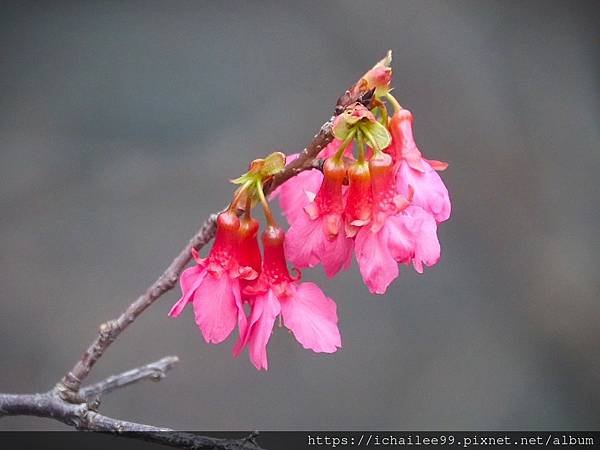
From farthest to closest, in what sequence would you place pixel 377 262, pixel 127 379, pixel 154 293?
pixel 127 379 → pixel 154 293 → pixel 377 262

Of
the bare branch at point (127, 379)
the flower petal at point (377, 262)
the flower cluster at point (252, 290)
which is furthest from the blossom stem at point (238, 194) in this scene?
the bare branch at point (127, 379)

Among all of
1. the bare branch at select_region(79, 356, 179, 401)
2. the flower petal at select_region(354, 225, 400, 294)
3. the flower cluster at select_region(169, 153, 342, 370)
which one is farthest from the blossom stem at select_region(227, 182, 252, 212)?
the bare branch at select_region(79, 356, 179, 401)

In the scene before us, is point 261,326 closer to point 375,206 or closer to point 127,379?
point 375,206

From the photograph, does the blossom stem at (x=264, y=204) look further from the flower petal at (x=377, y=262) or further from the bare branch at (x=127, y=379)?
the bare branch at (x=127, y=379)

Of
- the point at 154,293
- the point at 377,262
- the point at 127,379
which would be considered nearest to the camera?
the point at 377,262

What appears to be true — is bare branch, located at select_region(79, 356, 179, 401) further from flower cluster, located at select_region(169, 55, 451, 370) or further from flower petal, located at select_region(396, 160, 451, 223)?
flower petal, located at select_region(396, 160, 451, 223)

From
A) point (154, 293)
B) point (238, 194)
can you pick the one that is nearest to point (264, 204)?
point (238, 194)

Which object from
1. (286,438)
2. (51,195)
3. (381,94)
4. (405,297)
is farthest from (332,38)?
(381,94)
